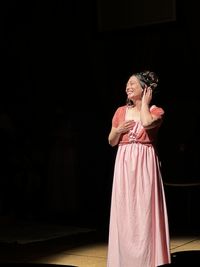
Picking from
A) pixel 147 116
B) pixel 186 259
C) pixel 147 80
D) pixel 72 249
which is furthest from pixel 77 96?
pixel 186 259

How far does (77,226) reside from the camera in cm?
633

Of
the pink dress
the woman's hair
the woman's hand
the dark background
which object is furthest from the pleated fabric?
the dark background

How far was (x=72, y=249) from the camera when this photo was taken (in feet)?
16.4

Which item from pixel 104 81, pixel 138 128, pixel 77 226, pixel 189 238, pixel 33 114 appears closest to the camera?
pixel 138 128

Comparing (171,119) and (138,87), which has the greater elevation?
(138,87)

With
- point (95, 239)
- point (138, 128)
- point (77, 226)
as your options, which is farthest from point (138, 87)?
point (77, 226)

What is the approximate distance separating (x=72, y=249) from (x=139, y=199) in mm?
1864

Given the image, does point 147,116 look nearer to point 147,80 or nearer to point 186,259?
point 147,80

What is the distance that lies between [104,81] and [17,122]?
149 cm

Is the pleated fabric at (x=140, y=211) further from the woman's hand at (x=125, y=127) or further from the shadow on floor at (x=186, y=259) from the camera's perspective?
the shadow on floor at (x=186, y=259)

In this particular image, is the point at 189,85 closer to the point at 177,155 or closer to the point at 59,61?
the point at 177,155

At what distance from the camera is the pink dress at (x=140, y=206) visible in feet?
11.0

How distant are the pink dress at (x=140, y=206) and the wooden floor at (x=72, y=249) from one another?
1.01m

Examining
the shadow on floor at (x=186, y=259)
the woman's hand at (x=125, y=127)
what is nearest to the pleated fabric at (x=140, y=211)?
the woman's hand at (x=125, y=127)
